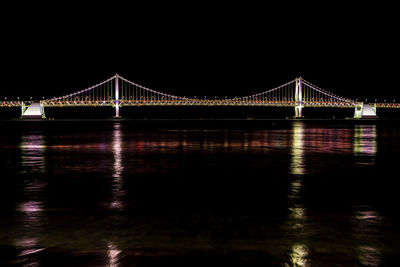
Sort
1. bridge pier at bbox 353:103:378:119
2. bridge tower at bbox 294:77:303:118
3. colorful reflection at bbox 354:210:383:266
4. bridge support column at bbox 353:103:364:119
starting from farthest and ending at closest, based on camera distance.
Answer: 1. bridge support column at bbox 353:103:364:119
2. bridge pier at bbox 353:103:378:119
3. bridge tower at bbox 294:77:303:118
4. colorful reflection at bbox 354:210:383:266

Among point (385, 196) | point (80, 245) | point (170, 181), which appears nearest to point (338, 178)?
point (385, 196)

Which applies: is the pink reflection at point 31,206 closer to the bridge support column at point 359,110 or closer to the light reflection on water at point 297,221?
the light reflection on water at point 297,221

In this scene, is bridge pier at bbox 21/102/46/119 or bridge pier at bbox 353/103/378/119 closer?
bridge pier at bbox 21/102/46/119

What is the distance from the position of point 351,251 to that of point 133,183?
18.0 ft

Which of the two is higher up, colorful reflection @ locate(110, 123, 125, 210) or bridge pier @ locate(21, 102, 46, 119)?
bridge pier @ locate(21, 102, 46, 119)

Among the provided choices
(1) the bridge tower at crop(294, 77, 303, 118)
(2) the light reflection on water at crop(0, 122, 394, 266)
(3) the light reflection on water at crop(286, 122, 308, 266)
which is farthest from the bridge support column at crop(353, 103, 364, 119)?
(3) the light reflection on water at crop(286, 122, 308, 266)

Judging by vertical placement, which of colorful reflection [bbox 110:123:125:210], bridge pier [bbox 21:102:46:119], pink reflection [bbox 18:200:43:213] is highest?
bridge pier [bbox 21:102:46:119]

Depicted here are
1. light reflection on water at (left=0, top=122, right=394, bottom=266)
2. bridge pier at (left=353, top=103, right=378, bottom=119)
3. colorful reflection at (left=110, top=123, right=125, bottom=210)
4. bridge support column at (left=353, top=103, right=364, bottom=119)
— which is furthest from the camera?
bridge support column at (left=353, top=103, right=364, bottom=119)

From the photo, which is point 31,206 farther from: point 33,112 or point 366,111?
point 366,111

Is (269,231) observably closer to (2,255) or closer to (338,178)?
(2,255)

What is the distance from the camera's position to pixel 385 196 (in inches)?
321

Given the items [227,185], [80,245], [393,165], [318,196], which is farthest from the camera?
[393,165]

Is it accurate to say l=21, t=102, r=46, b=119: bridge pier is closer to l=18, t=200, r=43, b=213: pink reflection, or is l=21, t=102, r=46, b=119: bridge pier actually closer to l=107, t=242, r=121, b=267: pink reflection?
l=18, t=200, r=43, b=213: pink reflection

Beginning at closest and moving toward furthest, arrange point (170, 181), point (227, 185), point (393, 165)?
1. point (227, 185)
2. point (170, 181)
3. point (393, 165)
